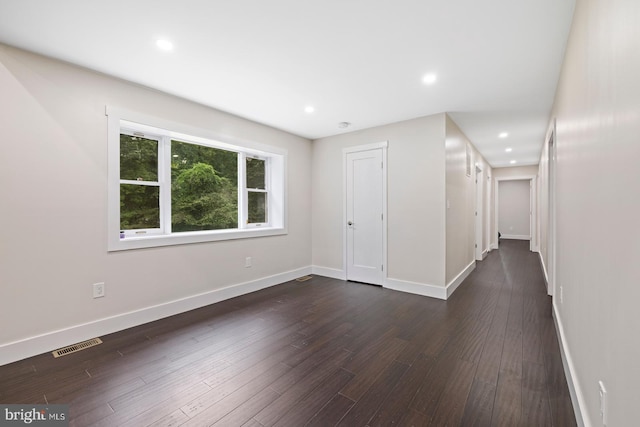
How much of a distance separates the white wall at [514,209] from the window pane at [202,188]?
10323 millimetres

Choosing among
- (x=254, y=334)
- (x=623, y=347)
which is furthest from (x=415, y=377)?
(x=254, y=334)

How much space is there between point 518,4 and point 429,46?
23.2 inches

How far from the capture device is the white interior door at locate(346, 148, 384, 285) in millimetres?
4281

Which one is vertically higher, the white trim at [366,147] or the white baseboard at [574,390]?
the white trim at [366,147]

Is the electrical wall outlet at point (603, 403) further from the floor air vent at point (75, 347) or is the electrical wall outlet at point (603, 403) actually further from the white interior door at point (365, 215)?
the floor air vent at point (75, 347)

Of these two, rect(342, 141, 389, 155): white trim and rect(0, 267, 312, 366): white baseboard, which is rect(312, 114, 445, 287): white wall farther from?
rect(0, 267, 312, 366): white baseboard

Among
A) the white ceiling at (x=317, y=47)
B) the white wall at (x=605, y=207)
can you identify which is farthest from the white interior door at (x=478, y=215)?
the white wall at (x=605, y=207)

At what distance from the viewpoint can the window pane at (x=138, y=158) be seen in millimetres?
2908

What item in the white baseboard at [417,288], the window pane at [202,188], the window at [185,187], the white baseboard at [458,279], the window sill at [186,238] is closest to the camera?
the window sill at [186,238]

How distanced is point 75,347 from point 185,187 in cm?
195

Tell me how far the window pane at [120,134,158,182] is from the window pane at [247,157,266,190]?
139 cm

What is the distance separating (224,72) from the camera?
8.46 feet

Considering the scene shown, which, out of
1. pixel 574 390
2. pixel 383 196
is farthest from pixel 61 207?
pixel 574 390

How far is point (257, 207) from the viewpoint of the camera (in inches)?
176
